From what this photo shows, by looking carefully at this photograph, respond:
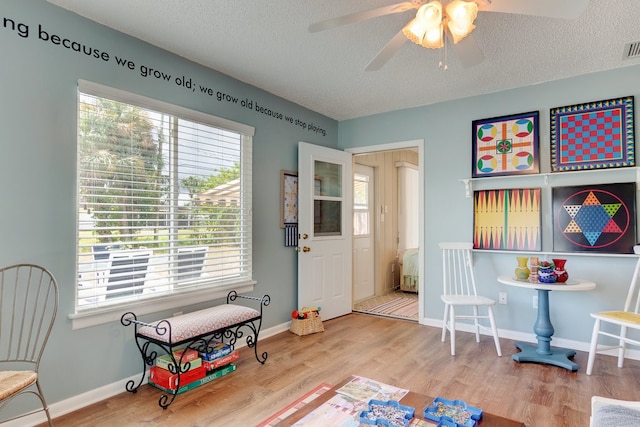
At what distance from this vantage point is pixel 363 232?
5.59 meters

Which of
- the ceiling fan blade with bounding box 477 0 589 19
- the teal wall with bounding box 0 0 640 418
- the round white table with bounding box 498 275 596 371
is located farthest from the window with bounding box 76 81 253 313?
the round white table with bounding box 498 275 596 371

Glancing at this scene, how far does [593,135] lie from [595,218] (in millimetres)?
750

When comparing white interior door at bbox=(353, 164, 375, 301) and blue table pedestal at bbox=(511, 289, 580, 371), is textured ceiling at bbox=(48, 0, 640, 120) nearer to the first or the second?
white interior door at bbox=(353, 164, 375, 301)

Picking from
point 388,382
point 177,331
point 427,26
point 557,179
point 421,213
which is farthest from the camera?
point 421,213

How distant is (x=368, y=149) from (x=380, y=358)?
101 inches

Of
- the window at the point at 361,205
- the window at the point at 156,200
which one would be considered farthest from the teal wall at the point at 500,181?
the window at the point at 156,200

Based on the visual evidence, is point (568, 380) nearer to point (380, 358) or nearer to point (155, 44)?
point (380, 358)

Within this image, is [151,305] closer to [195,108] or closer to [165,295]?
[165,295]

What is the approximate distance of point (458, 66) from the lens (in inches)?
128

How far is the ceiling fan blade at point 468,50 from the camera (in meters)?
1.90

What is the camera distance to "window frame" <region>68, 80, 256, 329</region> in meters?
2.41

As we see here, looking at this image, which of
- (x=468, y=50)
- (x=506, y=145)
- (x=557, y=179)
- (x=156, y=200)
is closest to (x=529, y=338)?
(x=557, y=179)

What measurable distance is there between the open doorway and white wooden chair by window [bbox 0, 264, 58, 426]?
11.6ft

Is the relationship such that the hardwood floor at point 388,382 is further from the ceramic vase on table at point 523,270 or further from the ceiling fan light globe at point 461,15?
the ceiling fan light globe at point 461,15
